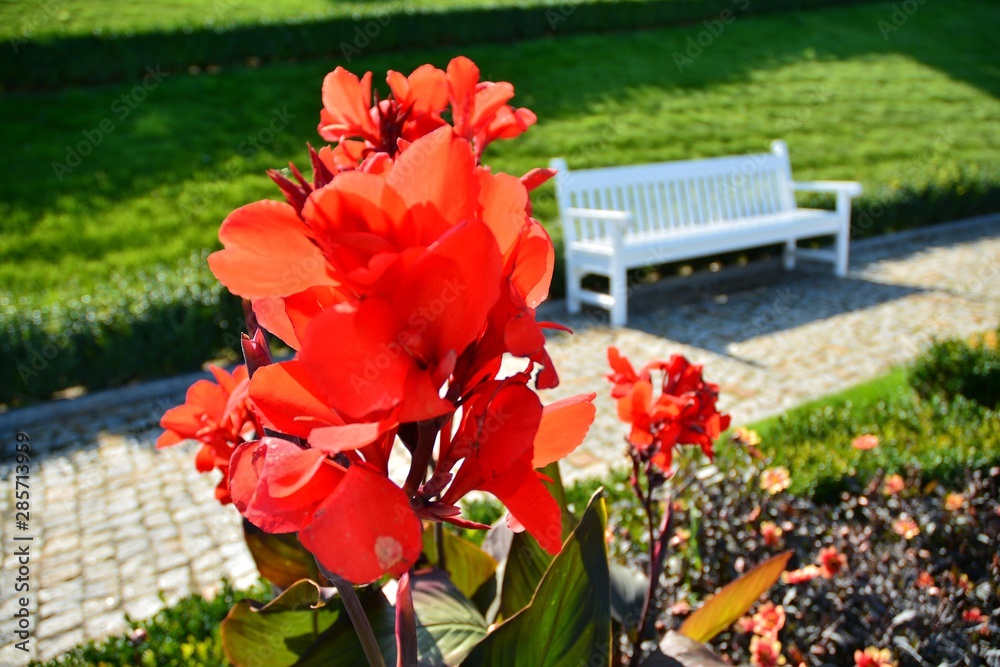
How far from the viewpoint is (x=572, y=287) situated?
695 cm

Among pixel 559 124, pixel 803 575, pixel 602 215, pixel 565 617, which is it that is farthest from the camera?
pixel 559 124

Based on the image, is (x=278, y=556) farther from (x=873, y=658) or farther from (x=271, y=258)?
(x=873, y=658)

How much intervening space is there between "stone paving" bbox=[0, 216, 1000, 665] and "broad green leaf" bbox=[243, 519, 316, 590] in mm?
1985

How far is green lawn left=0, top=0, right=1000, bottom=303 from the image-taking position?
7.89m

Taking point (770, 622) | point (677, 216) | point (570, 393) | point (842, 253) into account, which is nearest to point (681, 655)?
point (770, 622)

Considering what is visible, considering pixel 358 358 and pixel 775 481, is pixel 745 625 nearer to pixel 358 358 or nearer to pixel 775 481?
pixel 775 481

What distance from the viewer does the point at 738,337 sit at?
6168 millimetres

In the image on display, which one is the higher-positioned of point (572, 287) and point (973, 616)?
point (973, 616)

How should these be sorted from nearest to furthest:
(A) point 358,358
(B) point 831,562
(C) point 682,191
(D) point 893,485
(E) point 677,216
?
(A) point 358,358 → (B) point 831,562 → (D) point 893,485 → (E) point 677,216 → (C) point 682,191

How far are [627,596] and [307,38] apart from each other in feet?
38.7

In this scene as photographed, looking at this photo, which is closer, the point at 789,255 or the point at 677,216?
the point at 677,216

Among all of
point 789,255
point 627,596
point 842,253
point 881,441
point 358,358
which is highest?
point 358,358

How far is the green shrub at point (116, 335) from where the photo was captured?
17.1 ft

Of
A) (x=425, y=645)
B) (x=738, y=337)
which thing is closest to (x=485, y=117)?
(x=425, y=645)
